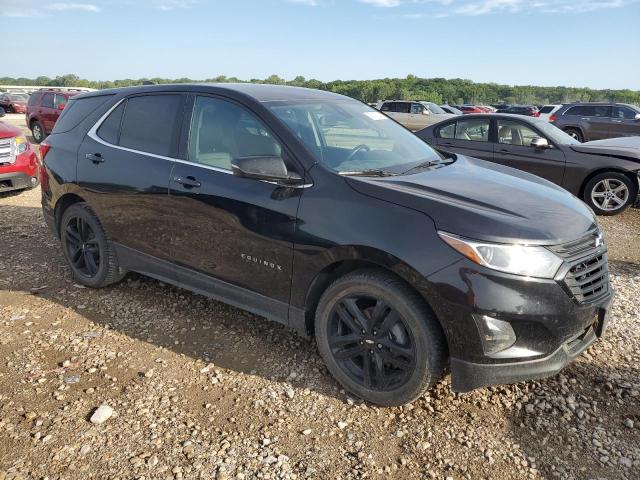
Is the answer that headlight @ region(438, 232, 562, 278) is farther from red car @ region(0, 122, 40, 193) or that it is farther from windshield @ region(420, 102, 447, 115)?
windshield @ region(420, 102, 447, 115)

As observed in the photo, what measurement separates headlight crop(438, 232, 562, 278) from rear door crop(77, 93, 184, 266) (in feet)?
7.05

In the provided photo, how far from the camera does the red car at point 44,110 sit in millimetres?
15453

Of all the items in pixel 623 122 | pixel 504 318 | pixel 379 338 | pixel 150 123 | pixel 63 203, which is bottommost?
pixel 379 338

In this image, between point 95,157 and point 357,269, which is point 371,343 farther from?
point 95,157

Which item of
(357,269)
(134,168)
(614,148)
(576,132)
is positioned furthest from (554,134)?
(576,132)

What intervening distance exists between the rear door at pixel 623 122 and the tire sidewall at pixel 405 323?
16.7m

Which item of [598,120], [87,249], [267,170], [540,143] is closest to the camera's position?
[267,170]

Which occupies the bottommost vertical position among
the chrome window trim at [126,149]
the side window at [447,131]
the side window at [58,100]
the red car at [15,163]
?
the red car at [15,163]

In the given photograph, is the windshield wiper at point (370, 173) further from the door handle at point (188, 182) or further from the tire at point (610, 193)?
the tire at point (610, 193)

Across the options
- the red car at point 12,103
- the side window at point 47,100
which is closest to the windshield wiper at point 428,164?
the side window at point 47,100

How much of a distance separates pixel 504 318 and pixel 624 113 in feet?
57.1

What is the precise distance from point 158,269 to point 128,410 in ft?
4.00

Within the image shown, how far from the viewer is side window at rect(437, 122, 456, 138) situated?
879 cm

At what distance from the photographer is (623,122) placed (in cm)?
1620
